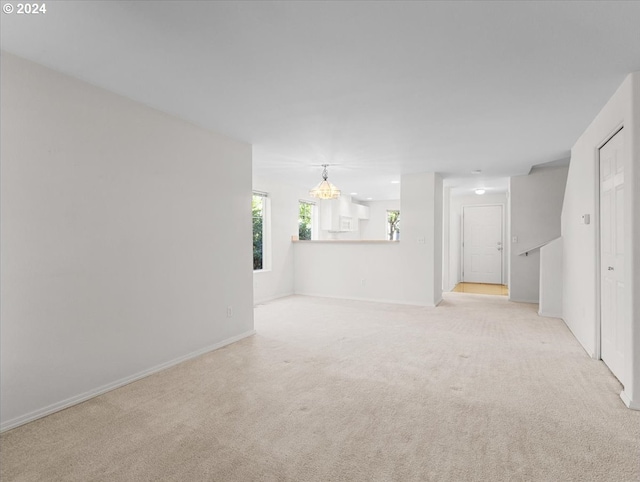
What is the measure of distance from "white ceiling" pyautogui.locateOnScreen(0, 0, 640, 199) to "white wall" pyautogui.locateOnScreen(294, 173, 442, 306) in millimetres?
2376

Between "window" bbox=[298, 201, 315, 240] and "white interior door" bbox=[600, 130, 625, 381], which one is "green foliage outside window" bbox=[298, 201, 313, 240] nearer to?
"window" bbox=[298, 201, 315, 240]

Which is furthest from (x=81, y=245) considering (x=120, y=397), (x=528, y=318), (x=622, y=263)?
(x=528, y=318)

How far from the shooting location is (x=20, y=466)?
1.88 meters

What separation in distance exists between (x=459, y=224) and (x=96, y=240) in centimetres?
859

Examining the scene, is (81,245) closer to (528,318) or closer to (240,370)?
(240,370)

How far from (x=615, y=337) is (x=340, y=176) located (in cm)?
464

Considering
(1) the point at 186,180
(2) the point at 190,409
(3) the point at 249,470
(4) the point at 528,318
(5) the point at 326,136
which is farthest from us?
(4) the point at 528,318

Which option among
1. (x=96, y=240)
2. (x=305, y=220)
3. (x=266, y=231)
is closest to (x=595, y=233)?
(x=96, y=240)

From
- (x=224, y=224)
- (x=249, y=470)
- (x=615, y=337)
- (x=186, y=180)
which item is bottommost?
(x=249, y=470)

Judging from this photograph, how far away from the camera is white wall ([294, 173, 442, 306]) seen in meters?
6.22

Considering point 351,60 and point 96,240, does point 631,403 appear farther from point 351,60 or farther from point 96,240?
point 96,240

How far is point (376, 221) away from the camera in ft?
35.7

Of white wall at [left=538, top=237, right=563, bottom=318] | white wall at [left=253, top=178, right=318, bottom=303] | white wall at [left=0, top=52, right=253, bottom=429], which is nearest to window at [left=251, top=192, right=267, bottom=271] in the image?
white wall at [left=253, top=178, right=318, bottom=303]

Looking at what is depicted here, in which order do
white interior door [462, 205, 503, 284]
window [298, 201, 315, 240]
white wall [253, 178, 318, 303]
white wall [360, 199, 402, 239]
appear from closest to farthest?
white wall [253, 178, 318, 303] → window [298, 201, 315, 240] → white interior door [462, 205, 503, 284] → white wall [360, 199, 402, 239]
